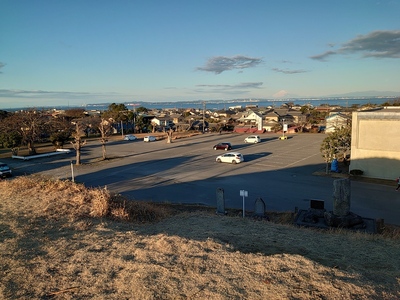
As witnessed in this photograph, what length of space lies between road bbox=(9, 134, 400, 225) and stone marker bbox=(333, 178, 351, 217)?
302cm

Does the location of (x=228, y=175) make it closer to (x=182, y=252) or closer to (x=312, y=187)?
(x=312, y=187)

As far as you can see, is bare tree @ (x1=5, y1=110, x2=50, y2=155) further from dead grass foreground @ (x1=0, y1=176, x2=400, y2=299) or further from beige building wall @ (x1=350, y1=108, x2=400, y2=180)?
beige building wall @ (x1=350, y1=108, x2=400, y2=180)

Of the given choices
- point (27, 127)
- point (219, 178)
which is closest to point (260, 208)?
point (219, 178)

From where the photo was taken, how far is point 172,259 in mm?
6039

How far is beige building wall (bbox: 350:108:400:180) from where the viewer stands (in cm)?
2222

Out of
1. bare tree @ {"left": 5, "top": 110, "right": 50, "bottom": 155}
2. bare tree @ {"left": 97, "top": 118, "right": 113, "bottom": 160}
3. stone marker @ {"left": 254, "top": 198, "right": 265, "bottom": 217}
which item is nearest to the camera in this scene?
stone marker @ {"left": 254, "top": 198, "right": 265, "bottom": 217}

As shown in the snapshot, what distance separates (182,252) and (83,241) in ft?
8.33

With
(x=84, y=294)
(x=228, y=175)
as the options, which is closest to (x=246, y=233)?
(x=84, y=294)

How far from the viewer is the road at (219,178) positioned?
1805 cm

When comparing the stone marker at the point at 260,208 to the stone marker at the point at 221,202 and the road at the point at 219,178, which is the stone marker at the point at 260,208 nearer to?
the stone marker at the point at 221,202

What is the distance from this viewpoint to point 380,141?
2284 centimetres

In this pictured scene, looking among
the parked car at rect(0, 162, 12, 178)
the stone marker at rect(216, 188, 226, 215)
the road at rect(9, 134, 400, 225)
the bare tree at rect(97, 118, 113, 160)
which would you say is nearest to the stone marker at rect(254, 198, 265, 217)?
the stone marker at rect(216, 188, 226, 215)

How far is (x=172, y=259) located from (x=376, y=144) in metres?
22.1

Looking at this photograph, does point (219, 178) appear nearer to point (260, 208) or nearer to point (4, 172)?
point (260, 208)
